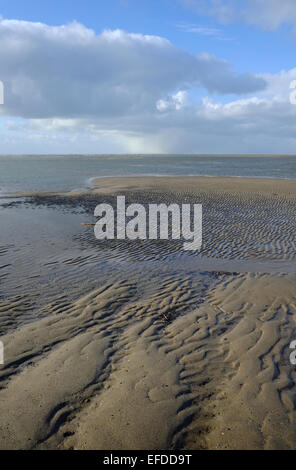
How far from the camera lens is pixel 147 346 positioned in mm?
5328

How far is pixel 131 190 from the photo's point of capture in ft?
91.4

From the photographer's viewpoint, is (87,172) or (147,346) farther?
(87,172)

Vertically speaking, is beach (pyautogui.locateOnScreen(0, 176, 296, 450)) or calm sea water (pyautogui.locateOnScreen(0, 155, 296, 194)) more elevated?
calm sea water (pyautogui.locateOnScreen(0, 155, 296, 194))

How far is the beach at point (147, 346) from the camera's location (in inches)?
146

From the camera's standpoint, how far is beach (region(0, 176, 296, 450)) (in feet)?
12.1

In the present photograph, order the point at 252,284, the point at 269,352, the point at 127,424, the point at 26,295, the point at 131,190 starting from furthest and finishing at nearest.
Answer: the point at 131,190 → the point at 252,284 → the point at 26,295 → the point at 269,352 → the point at 127,424

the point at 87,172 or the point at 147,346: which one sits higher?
the point at 87,172

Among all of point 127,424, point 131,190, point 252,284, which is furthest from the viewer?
point 131,190

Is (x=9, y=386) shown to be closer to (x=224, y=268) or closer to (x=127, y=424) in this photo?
(x=127, y=424)

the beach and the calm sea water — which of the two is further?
the calm sea water

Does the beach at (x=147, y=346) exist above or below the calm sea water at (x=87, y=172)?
below

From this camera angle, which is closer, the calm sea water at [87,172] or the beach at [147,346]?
the beach at [147,346]
